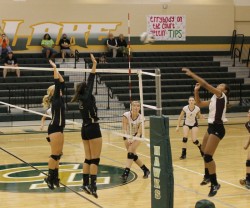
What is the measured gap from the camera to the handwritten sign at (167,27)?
30844 mm

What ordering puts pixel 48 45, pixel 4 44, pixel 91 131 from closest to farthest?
pixel 91 131, pixel 4 44, pixel 48 45

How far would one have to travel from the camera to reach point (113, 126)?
2139 cm

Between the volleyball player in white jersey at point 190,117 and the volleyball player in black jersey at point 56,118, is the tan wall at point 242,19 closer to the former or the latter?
the volleyball player in white jersey at point 190,117

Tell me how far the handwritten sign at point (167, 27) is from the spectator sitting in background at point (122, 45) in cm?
229

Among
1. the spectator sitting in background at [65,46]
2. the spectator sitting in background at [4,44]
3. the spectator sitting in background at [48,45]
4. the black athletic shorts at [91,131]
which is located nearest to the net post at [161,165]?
the black athletic shorts at [91,131]

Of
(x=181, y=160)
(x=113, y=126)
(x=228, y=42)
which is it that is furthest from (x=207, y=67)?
(x=181, y=160)

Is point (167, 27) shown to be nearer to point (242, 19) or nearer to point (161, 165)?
point (242, 19)

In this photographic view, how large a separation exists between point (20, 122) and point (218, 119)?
45.8 ft

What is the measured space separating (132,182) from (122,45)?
1746 cm

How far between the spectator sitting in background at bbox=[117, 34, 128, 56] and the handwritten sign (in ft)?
7.50

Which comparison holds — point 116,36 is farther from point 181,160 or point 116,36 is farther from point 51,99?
point 51,99

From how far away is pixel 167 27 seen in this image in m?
31.2

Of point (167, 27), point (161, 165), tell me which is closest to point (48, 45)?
point (167, 27)

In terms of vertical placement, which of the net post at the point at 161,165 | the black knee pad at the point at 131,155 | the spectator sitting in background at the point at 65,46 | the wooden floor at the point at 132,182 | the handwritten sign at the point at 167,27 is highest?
the handwritten sign at the point at 167,27
